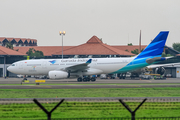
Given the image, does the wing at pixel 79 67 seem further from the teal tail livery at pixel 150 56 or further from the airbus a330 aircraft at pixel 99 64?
the teal tail livery at pixel 150 56

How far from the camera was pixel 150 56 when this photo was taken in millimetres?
48750

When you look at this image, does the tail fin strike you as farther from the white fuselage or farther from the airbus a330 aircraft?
the white fuselage

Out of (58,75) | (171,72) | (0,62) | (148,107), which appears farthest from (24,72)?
(171,72)

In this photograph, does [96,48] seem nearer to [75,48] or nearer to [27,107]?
[75,48]

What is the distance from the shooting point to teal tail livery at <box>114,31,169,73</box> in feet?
158

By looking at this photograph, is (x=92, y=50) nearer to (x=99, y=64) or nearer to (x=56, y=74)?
(x=99, y=64)

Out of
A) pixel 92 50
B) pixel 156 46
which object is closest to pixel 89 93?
pixel 156 46

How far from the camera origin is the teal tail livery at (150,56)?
158ft

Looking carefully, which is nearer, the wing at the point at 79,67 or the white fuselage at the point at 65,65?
the wing at the point at 79,67

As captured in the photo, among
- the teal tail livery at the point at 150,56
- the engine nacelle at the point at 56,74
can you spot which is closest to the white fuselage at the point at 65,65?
the teal tail livery at the point at 150,56

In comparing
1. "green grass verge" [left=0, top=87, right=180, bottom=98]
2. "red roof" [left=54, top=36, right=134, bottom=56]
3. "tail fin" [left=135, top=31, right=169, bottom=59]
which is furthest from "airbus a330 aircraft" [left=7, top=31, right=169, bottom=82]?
"red roof" [left=54, top=36, right=134, bottom=56]

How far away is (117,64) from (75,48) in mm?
40324

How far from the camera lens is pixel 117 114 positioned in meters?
14.5

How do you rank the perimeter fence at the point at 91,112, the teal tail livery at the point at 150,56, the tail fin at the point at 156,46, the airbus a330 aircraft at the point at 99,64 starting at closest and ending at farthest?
the perimeter fence at the point at 91,112 < the airbus a330 aircraft at the point at 99,64 < the teal tail livery at the point at 150,56 < the tail fin at the point at 156,46
